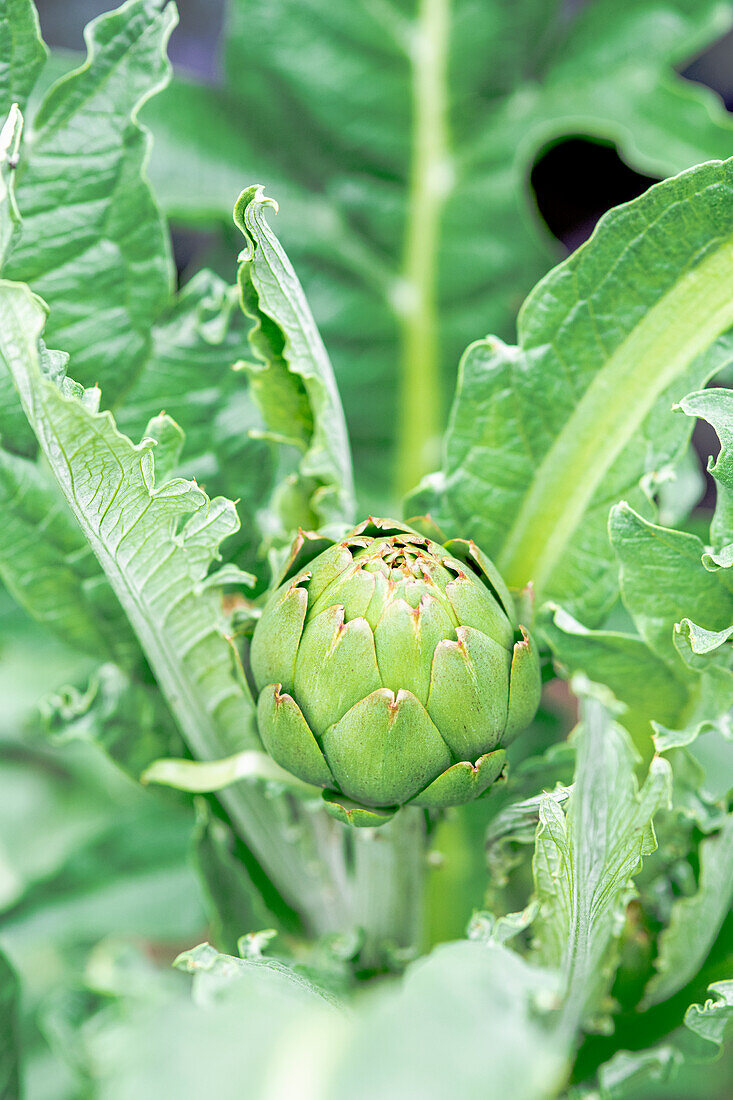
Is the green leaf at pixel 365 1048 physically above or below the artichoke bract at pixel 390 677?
below

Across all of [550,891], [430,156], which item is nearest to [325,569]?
[550,891]

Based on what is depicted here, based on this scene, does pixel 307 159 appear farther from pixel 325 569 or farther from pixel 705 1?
pixel 325 569

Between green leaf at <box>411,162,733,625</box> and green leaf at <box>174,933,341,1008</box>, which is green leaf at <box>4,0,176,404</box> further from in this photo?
green leaf at <box>174,933,341,1008</box>

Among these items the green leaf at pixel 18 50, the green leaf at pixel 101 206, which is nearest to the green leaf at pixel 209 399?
the green leaf at pixel 101 206

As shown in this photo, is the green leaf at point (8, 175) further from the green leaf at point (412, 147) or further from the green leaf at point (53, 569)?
the green leaf at point (412, 147)

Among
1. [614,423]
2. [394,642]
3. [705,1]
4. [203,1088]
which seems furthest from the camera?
[705,1]

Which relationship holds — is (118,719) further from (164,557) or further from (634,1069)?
(634,1069)

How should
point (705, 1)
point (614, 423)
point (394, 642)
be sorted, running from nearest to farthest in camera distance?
point (394, 642) → point (614, 423) → point (705, 1)
